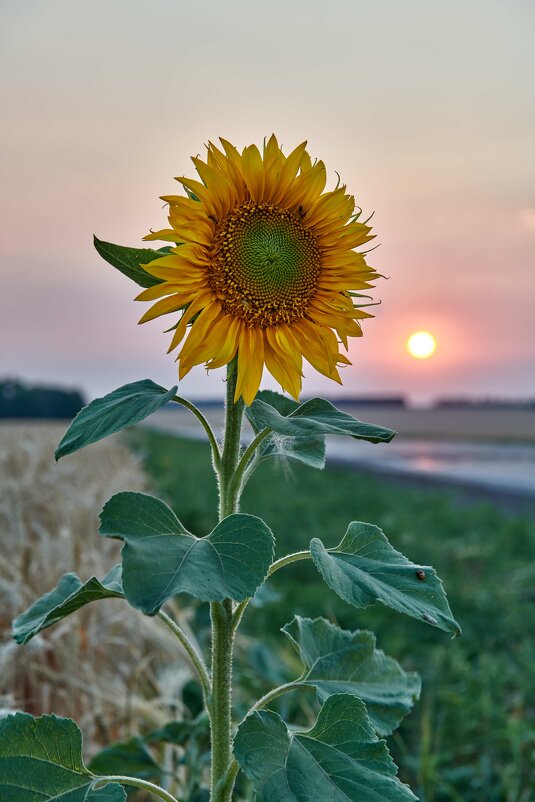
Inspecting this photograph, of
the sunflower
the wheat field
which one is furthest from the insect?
the wheat field

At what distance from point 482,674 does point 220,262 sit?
3.07m

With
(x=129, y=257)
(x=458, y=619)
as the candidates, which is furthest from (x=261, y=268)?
(x=458, y=619)

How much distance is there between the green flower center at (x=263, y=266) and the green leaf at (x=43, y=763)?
645mm

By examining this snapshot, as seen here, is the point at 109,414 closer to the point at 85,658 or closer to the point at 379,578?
the point at 379,578

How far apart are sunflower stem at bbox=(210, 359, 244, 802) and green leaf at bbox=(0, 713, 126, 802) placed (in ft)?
0.54

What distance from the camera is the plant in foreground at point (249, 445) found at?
105 cm

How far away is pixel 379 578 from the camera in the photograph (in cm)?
114

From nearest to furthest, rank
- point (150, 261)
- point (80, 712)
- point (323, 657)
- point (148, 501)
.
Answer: point (148, 501), point (150, 261), point (323, 657), point (80, 712)

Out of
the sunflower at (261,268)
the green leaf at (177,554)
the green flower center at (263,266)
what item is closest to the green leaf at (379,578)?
the green leaf at (177,554)

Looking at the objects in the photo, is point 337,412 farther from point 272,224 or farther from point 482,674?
point 482,674

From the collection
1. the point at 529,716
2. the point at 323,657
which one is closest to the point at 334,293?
the point at 323,657

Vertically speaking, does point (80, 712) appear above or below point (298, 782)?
below

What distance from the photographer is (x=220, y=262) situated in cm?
120

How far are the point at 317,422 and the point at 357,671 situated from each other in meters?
0.54
